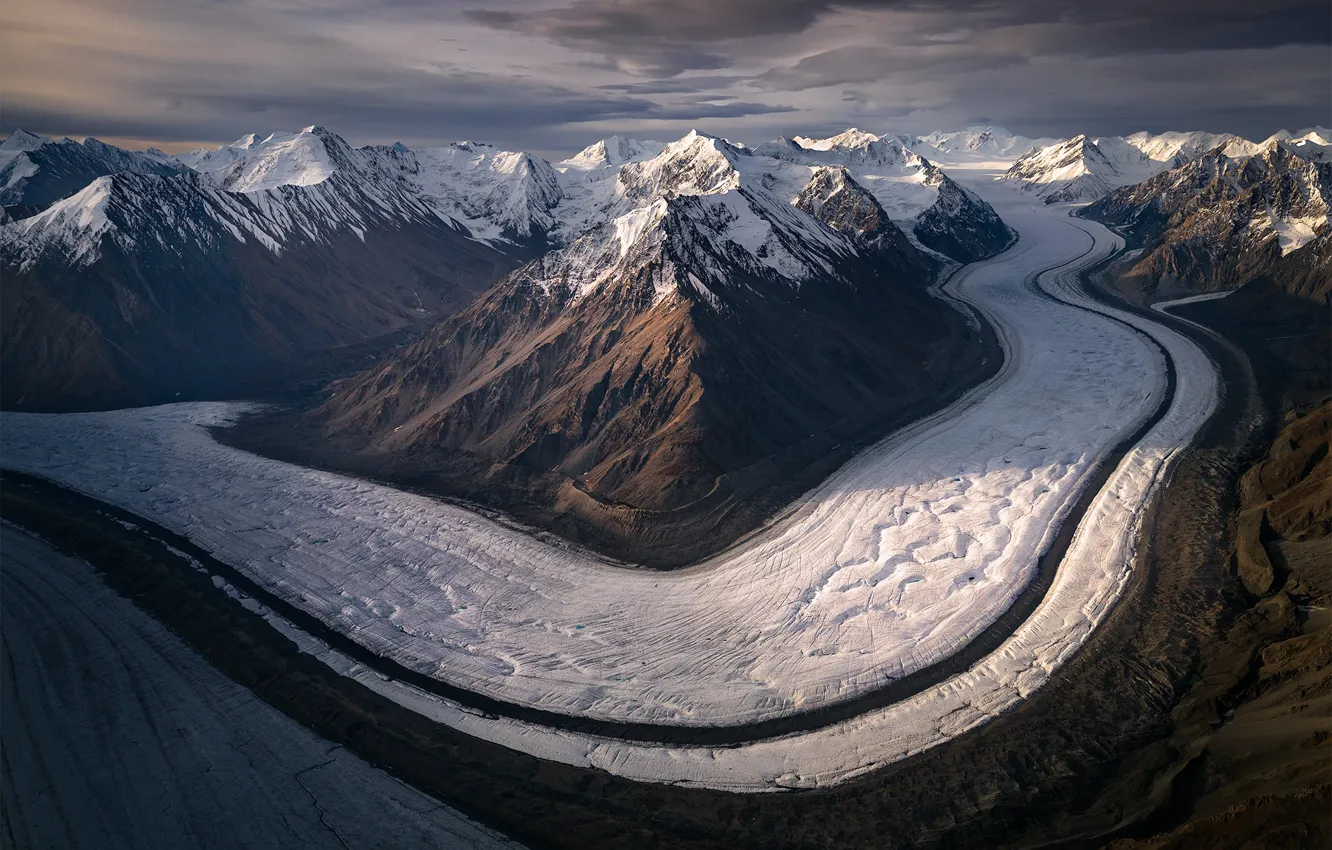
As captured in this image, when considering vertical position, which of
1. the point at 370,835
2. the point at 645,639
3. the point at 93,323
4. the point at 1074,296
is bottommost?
the point at 370,835

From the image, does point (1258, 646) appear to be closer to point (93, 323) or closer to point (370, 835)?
point (370, 835)

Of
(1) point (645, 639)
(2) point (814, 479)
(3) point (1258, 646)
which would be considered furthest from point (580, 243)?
(3) point (1258, 646)

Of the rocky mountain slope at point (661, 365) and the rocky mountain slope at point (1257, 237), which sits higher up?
the rocky mountain slope at point (1257, 237)

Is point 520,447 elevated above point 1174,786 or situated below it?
above

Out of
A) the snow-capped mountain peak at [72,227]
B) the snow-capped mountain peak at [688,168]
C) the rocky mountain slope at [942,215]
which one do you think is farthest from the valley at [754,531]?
the snow-capped mountain peak at [688,168]

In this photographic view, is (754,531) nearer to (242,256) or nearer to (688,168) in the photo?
(242,256)

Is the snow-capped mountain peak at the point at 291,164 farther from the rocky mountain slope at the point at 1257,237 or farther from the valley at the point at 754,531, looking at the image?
the rocky mountain slope at the point at 1257,237

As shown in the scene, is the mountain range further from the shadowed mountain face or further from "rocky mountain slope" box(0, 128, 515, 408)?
the shadowed mountain face
